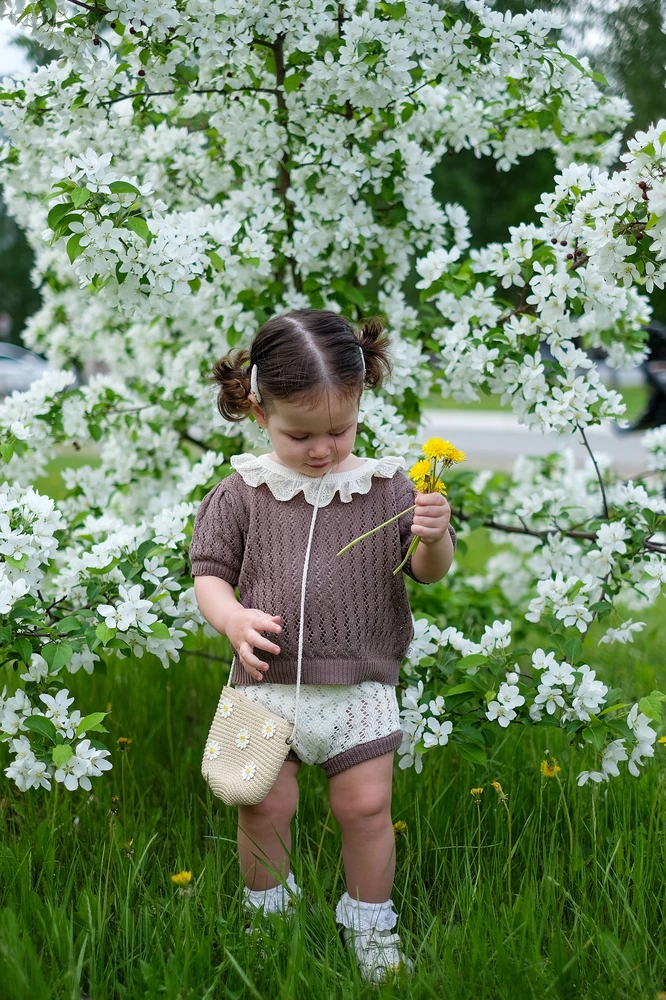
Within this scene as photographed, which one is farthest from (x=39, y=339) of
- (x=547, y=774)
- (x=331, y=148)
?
(x=547, y=774)

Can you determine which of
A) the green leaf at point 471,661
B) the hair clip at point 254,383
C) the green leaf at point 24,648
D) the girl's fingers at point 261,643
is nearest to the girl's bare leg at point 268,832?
the girl's fingers at point 261,643

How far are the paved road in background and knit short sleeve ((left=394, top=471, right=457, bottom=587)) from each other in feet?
22.7

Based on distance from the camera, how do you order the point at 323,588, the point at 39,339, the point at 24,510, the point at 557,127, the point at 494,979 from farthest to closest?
the point at 39,339, the point at 557,127, the point at 24,510, the point at 323,588, the point at 494,979

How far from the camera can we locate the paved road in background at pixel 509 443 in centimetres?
1059

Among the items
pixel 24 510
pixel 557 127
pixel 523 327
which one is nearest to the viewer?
pixel 24 510

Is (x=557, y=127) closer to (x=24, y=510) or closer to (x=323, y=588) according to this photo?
(x=323, y=588)

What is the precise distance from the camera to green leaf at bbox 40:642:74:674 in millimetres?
1982

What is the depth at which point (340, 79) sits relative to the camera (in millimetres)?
2395

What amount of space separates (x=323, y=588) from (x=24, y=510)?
72cm

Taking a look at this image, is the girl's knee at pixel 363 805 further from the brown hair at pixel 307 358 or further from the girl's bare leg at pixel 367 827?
the brown hair at pixel 307 358

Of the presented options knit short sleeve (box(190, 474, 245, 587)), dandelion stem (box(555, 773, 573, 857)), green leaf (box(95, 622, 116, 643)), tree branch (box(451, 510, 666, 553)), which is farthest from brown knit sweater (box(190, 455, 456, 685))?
tree branch (box(451, 510, 666, 553))

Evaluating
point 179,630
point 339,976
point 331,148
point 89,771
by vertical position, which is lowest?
point 339,976

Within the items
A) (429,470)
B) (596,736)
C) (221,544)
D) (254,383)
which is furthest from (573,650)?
(254,383)

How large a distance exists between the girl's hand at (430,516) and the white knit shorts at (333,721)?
1.17 feet
